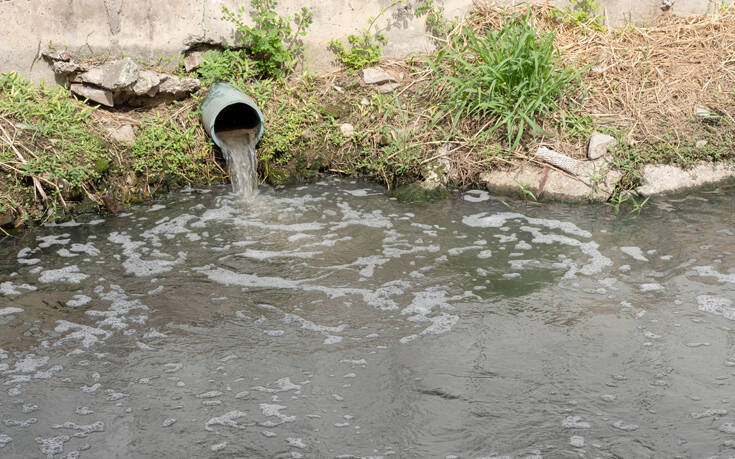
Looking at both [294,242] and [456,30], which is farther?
[456,30]

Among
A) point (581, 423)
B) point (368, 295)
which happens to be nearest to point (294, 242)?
point (368, 295)

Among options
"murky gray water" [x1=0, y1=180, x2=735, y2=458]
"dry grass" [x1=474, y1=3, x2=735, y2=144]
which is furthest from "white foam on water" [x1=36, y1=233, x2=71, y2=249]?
"dry grass" [x1=474, y1=3, x2=735, y2=144]

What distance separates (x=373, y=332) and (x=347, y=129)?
2.78 metres

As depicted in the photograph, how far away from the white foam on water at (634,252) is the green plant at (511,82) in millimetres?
1335

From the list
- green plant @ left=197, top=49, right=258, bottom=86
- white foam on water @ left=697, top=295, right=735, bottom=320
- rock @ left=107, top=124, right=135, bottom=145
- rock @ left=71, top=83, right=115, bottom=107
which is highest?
green plant @ left=197, top=49, right=258, bottom=86

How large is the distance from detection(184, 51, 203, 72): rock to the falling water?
844mm

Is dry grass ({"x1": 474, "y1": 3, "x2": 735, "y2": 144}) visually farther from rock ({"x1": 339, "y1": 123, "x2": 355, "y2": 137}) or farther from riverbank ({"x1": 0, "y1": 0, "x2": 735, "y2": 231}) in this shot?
rock ({"x1": 339, "y1": 123, "x2": 355, "y2": 137})

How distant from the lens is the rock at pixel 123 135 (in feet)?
18.9

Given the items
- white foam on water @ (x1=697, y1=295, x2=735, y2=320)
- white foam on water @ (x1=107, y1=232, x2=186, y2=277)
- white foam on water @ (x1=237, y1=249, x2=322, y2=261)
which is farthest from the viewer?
white foam on water @ (x1=237, y1=249, x2=322, y2=261)

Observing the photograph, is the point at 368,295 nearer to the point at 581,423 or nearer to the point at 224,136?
the point at 581,423

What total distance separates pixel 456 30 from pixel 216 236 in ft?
10.3

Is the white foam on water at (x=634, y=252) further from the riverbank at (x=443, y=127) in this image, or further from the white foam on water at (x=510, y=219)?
the riverbank at (x=443, y=127)

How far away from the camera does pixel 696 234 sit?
4781 millimetres

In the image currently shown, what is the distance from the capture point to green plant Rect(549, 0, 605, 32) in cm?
666
